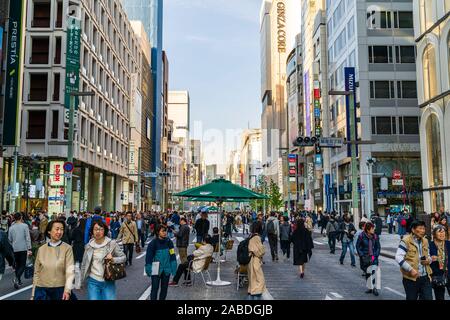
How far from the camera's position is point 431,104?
33.8 m

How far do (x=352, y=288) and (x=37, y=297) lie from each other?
27.7ft

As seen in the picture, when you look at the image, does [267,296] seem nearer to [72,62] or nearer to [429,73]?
[429,73]

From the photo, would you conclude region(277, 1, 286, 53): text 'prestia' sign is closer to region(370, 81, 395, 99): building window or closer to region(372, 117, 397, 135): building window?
region(370, 81, 395, 99): building window

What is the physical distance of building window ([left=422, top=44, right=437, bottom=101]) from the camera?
33.8 m

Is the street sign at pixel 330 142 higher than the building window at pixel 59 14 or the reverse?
the reverse

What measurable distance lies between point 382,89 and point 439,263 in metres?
45.3

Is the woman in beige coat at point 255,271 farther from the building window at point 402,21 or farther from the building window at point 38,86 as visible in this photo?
the building window at point 402,21

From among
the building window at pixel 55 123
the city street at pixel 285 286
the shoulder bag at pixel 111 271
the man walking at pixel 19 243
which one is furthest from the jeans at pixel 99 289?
the building window at pixel 55 123

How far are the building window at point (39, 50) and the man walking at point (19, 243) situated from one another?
99.6ft

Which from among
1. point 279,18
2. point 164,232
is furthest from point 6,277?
point 279,18

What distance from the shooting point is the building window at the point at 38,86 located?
128ft

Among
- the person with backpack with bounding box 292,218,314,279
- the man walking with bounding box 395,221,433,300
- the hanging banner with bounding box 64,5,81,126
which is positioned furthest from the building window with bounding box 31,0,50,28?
the man walking with bounding box 395,221,433,300

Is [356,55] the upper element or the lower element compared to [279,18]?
lower
